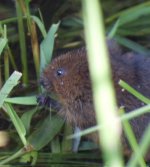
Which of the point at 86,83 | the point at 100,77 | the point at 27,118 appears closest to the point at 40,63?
the point at 27,118

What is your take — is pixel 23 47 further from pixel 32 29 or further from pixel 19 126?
pixel 19 126

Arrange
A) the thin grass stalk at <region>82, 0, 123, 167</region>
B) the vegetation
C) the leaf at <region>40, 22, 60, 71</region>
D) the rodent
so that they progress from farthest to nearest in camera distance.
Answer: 1. the leaf at <region>40, 22, 60, 71</region>
2. the vegetation
3. the rodent
4. the thin grass stalk at <region>82, 0, 123, 167</region>

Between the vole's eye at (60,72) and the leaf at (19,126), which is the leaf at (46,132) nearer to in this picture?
the leaf at (19,126)

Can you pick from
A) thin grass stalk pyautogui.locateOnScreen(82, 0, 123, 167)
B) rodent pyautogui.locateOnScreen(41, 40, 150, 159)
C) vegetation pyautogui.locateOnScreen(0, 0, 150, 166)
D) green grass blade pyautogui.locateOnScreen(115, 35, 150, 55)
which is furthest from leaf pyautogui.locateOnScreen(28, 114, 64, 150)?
thin grass stalk pyautogui.locateOnScreen(82, 0, 123, 167)

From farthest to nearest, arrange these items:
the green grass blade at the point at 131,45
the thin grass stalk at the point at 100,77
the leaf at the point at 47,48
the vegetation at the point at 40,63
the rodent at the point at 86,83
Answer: the green grass blade at the point at 131,45 → the leaf at the point at 47,48 → the vegetation at the point at 40,63 → the rodent at the point at 86,83 → the thin grass stalk at the point at 100,77

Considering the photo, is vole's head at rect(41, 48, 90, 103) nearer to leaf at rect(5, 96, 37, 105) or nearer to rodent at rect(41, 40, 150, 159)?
rodent at rect(41, 40, 150, 159)

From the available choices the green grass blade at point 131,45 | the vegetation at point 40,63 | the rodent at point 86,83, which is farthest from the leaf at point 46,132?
the green grass blade at point 131,45
